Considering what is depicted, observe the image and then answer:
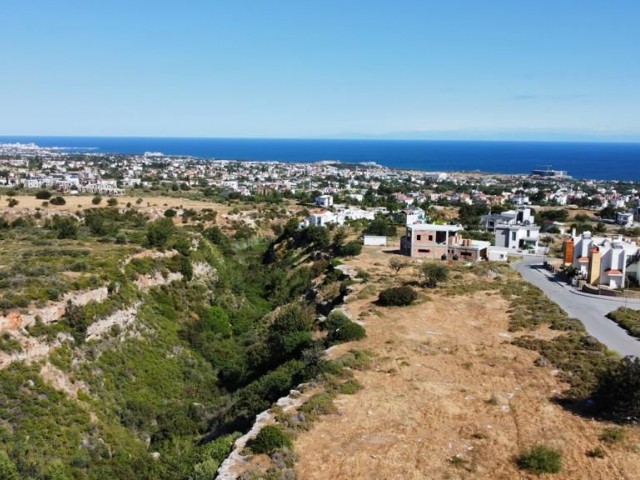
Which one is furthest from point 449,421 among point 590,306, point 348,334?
point 590,306

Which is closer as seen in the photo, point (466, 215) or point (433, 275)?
point (433, 275)

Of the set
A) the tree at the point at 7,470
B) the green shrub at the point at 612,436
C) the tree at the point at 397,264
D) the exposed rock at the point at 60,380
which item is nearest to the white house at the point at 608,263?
the tree at the point at 397,264

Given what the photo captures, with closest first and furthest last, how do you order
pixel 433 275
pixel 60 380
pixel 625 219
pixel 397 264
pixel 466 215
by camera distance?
1. pixel 60 380
2. pixel 433 275
3. pixel 397 264
4. pixel 625 219
5. pixel 466 215

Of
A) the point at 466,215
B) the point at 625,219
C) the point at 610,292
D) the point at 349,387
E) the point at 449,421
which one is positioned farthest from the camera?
the point at 466,215

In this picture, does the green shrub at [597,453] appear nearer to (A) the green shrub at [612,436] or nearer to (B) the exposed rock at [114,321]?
(A) the green shrub at [612,436]

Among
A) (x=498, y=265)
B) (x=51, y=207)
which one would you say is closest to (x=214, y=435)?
(x=498, y=265)

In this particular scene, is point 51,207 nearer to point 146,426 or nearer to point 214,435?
point 146,426

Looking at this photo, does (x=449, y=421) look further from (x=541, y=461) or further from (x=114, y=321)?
(x=114, y=321)
